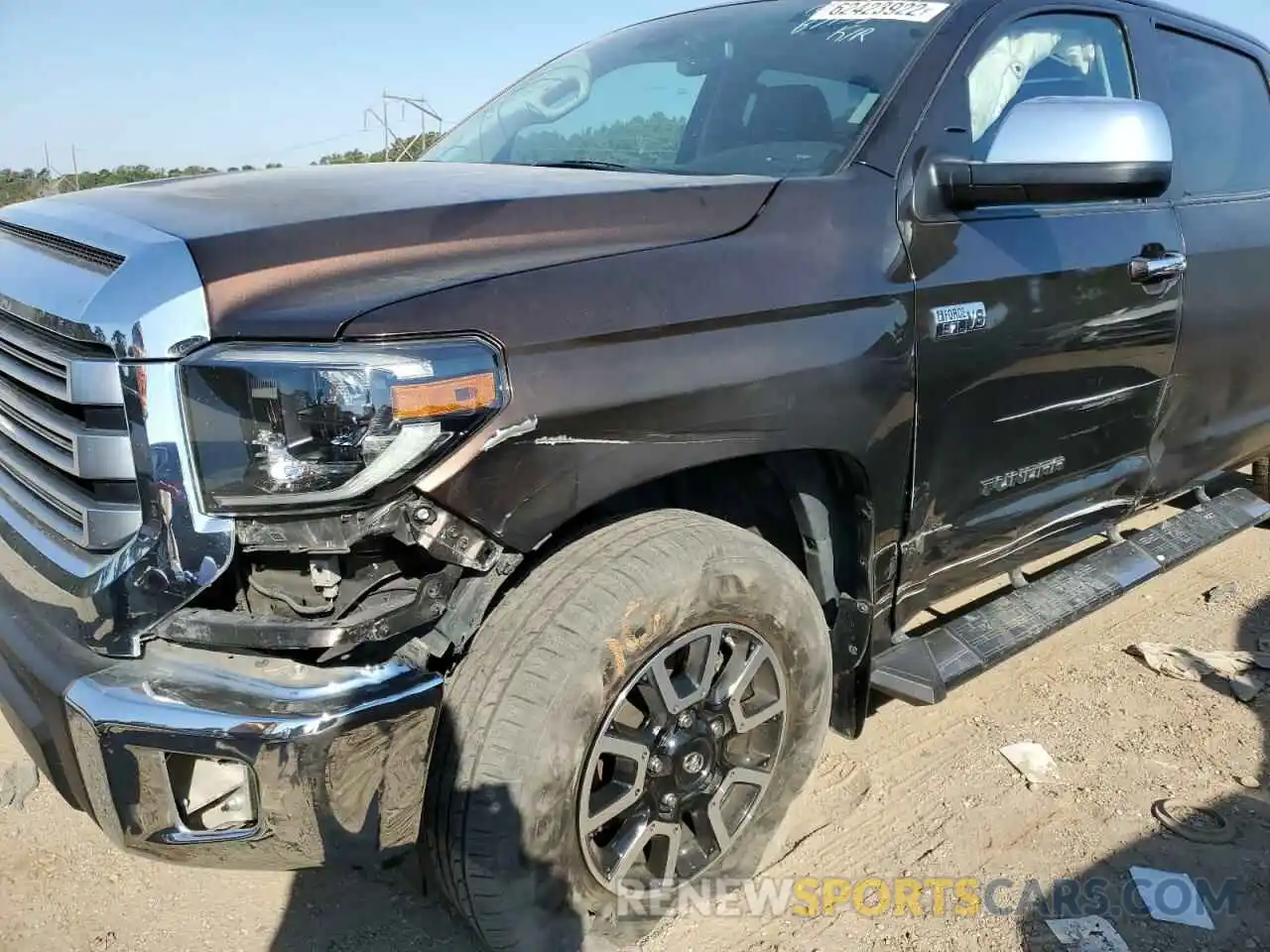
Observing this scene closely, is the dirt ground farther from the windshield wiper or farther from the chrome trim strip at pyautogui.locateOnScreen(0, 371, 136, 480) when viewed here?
the windshield wiper

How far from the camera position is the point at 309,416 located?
1.48m

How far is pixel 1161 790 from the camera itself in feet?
8.75

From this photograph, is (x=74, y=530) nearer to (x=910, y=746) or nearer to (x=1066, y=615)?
(x=910, y=746)

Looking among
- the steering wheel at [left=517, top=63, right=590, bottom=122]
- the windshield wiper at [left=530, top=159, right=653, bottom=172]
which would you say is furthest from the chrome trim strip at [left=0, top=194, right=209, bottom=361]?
the steering wheel at [left=517, top=63, right=590, bottom=122]

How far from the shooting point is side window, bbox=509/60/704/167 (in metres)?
2.64

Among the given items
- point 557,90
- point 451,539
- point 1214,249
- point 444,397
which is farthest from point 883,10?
point 451,539

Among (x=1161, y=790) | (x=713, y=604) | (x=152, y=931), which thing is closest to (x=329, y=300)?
(x=713, y=604)

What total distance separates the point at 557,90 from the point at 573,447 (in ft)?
6.14

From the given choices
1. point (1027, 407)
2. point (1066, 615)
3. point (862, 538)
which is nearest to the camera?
point (862, 538)

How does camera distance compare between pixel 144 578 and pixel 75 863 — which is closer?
pixel 144 578

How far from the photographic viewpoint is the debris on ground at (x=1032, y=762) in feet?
8.92

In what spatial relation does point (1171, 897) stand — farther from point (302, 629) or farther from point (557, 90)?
point (557, 90)

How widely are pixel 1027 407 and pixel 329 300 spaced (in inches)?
70.8

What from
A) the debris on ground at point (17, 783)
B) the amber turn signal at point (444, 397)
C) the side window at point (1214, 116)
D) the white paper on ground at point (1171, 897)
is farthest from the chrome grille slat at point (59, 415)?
the side window at point (1214, 116)
